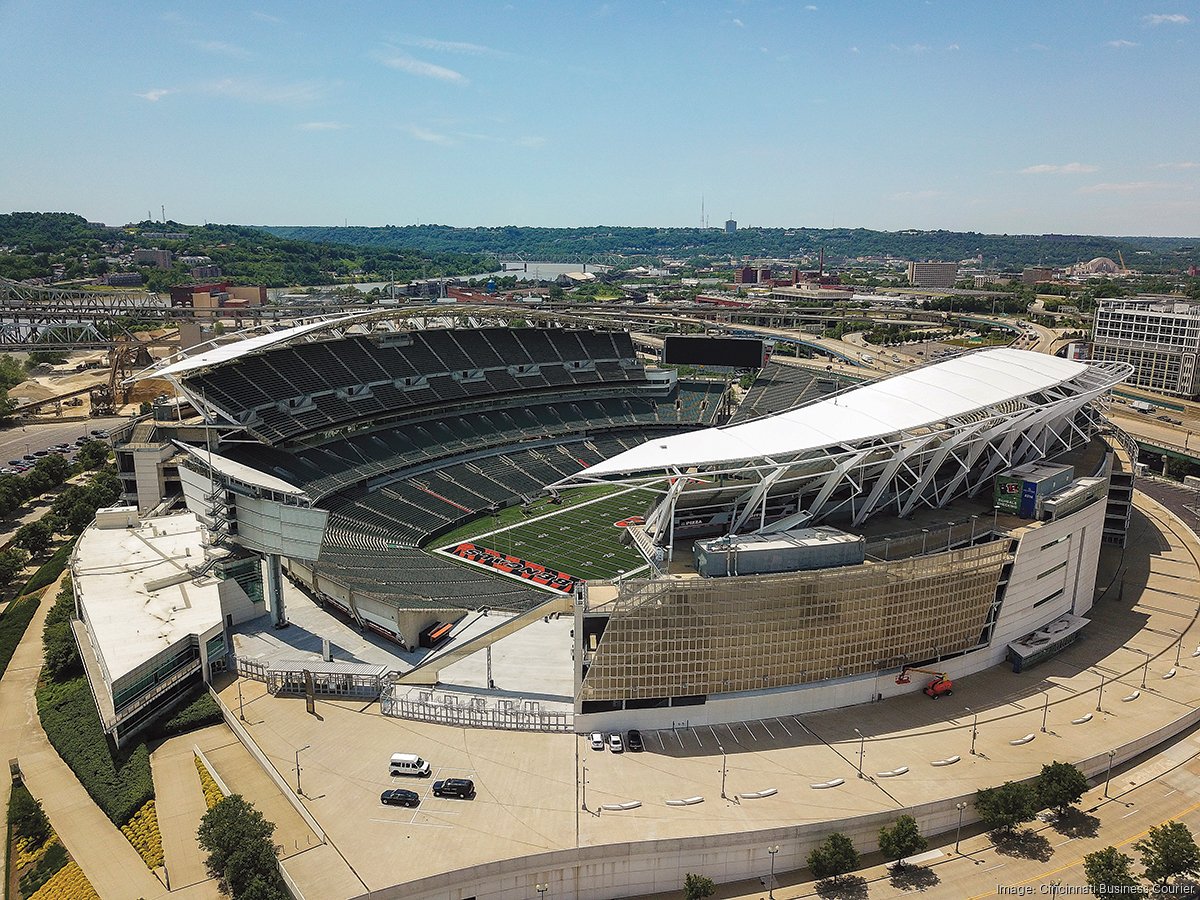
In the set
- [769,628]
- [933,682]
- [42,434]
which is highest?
[769,628]

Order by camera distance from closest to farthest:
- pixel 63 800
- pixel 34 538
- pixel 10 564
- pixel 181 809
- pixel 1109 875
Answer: pixel 1109 875, pixel 181 809, pixel 63 800, pixel 10 564, pixel 34 538

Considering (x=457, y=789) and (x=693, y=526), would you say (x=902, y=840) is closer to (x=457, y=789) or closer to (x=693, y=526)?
(x=457, y=789)

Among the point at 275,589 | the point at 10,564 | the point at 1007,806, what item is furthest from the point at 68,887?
the point at 1007,806

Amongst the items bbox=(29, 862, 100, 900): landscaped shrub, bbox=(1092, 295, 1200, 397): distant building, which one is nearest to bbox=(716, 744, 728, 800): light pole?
bbox=(29, 862, 100, 900): landscaped shrub

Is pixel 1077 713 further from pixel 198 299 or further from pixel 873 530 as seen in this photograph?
pixel 198 299

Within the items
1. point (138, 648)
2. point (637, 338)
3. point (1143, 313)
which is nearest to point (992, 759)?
point (138, 648)
